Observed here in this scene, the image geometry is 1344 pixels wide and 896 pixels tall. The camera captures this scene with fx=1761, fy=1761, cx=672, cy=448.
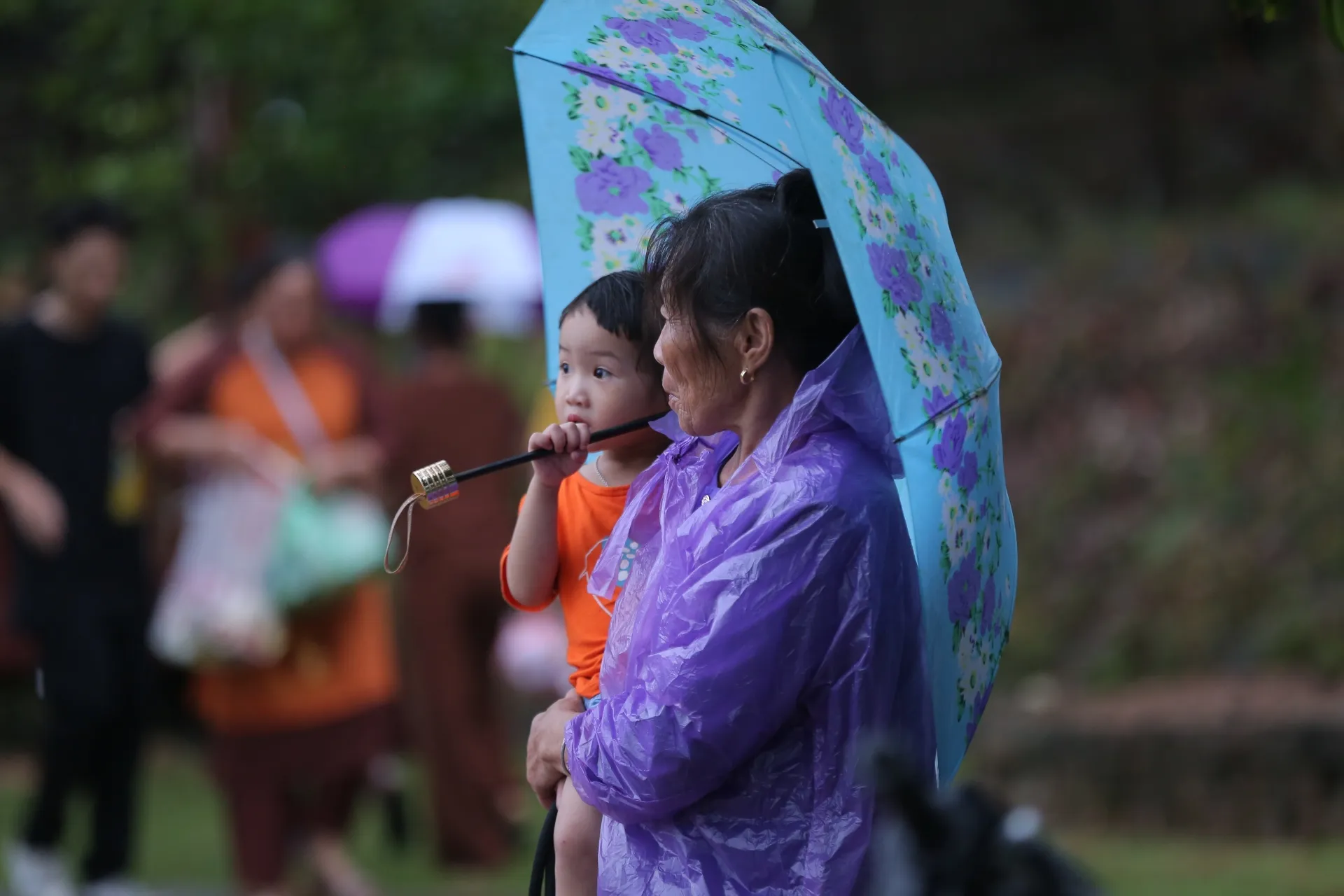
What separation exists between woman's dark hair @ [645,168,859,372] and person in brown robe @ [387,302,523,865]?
488 cm

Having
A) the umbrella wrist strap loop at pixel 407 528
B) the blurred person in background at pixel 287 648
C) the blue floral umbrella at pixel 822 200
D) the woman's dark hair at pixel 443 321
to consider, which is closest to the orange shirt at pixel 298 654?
the blurred person in background at pixel 287 648

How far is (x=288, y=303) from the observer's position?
19.5ft

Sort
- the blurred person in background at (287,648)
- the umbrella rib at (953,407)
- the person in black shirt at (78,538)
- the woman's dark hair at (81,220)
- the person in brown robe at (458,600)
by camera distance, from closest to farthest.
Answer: the umbrella rib at (953,407), the person in black shirt at (78,538), the woman's dark hair at (81,220), the blurred person in background at (287,648), the person in brown robe at (458,600)

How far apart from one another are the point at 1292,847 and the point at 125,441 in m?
4.51

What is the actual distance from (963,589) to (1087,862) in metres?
4.67

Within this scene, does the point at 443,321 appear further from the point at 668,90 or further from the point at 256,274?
the point at 668,90

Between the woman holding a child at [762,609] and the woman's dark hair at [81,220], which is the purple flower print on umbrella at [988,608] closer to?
the woman holding a child at [762,609]

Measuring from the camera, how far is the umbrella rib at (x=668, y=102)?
2607 mm

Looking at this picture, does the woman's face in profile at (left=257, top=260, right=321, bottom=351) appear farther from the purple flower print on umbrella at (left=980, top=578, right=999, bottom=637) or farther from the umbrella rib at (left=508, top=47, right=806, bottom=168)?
the purple flower print on umbrella at (left=980, top=578, right=999, bottom=637)

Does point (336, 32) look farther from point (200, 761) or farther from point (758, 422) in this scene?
point (758, 422)

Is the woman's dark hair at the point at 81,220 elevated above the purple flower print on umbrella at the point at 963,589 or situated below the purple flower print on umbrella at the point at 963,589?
above

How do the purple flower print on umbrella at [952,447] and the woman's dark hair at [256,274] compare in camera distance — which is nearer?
the purple flower print on umbrella at [952,447]

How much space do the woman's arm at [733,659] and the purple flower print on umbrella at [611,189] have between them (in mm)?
876

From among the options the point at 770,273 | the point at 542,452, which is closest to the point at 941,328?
the point at 770,273
